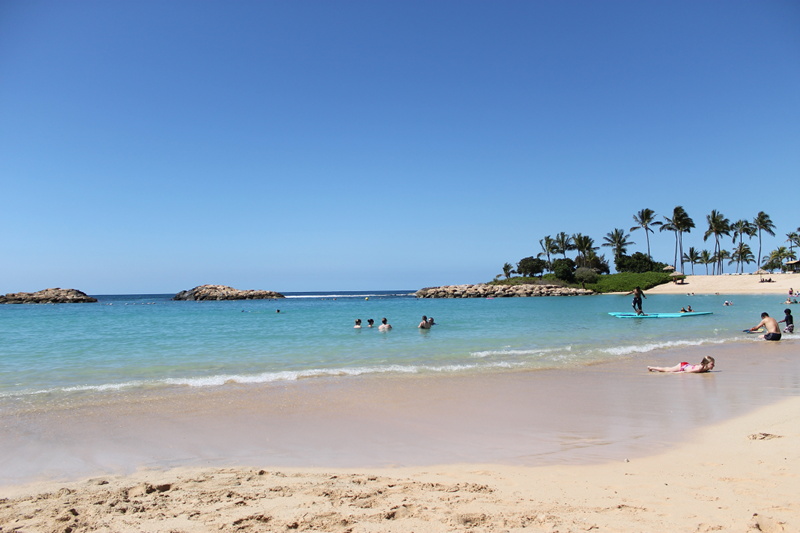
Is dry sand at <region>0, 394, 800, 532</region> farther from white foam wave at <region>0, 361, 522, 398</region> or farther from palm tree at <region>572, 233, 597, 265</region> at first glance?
palm tree at <region>572, 233, 597, 265</region>

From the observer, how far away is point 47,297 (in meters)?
80.4

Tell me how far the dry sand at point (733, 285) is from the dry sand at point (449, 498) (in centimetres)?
7204

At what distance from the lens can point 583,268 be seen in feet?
→ 274

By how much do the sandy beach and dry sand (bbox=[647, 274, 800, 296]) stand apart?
69356 mm

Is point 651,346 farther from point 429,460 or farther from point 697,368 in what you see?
point 429,460

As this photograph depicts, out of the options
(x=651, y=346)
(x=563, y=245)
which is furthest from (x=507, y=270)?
(x=651, y=346)

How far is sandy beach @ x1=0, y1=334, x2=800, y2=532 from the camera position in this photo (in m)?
3.81

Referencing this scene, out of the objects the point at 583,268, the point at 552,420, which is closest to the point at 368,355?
the point at 552,420

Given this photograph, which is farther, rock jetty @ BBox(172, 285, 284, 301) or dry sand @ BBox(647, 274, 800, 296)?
rock jetty @ BBox(172, 285, 284, 301)

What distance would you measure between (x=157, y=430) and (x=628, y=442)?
6.54m

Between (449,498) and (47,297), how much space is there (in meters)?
97.4

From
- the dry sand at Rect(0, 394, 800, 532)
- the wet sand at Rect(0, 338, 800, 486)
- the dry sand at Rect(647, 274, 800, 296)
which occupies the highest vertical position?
the dry sand at Rect(647, 274, 800, 296)

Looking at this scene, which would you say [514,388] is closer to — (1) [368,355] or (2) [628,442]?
(2) [628,442]

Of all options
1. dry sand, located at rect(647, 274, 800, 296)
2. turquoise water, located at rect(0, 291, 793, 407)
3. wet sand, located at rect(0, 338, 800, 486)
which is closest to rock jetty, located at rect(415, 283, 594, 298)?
Answer: dry sand, located at rect(647, 274, 800, 296)
